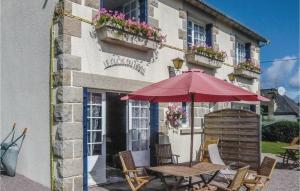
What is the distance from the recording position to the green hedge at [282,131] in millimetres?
23094

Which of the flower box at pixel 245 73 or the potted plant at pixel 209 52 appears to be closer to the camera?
the potted plant at pixel 209 52

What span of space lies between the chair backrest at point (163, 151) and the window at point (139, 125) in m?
0.49

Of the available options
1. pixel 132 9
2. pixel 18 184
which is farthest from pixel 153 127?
pixel 18 184

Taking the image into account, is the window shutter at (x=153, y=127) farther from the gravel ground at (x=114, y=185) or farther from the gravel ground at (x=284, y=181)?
the gravel ground at (x=284, y=181)

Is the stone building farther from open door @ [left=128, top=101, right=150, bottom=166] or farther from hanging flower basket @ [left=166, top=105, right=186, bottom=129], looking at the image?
hanging flower basket @ [left=166, top=105, right=186, bottom=129]

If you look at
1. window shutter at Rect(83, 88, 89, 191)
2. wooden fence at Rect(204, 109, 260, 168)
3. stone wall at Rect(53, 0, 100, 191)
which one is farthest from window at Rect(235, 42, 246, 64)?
stone wall at Rect(53, 0, 100, 191)

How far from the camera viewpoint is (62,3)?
7.51 m

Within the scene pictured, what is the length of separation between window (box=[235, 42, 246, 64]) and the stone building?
11.3 ft

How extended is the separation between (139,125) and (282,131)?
1730 centimetres

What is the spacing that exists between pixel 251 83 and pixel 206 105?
14.1ft

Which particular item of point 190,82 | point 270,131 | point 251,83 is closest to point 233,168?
point 190,82

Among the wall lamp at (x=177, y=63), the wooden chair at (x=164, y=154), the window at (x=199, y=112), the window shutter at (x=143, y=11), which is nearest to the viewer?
the wooden chair at (x=164, y=154)

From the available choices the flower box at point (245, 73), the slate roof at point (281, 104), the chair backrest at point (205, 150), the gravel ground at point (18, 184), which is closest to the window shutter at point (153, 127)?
the chair backrest at point (205, 150)

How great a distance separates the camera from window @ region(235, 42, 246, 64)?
49.1 ft
